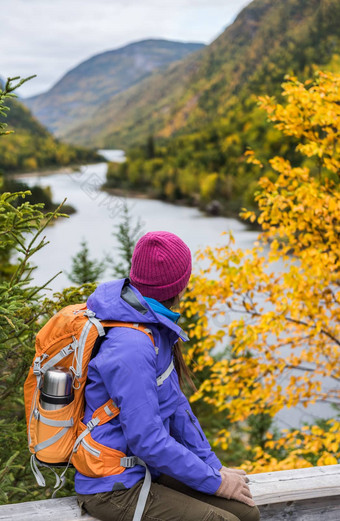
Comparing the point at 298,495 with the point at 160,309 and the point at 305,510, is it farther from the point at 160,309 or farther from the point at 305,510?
the point at 160,309

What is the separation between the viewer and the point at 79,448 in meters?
1.59

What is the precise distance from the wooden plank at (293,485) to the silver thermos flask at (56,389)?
854 mm

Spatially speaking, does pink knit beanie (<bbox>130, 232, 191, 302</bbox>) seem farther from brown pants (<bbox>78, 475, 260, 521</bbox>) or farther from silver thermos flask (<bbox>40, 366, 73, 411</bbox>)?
brown pants (<bbox>78, 475, 260, 521</bbox>)

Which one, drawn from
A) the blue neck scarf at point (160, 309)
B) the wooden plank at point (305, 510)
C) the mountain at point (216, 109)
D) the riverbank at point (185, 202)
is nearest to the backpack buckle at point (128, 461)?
the blue neck scarf at point (160, 309)

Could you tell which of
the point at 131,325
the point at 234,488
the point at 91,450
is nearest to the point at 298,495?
the point at 234,488

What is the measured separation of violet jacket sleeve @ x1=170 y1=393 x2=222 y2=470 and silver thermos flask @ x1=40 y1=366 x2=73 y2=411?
1.32ft

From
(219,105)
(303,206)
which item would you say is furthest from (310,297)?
(219,105)

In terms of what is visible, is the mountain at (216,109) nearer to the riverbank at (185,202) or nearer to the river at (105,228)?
the riverbank at (185,202)

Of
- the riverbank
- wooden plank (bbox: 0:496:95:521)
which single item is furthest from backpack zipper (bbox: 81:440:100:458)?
the riverbank

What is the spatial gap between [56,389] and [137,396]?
288 mm

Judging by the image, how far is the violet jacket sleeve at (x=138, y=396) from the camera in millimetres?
1475

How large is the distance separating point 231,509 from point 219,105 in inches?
3816

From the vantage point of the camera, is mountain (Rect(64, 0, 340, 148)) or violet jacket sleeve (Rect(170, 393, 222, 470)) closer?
violet jacket sleeve (Rect(170, 393, 222, 470))

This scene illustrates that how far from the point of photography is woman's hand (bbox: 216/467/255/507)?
66.8 inches
